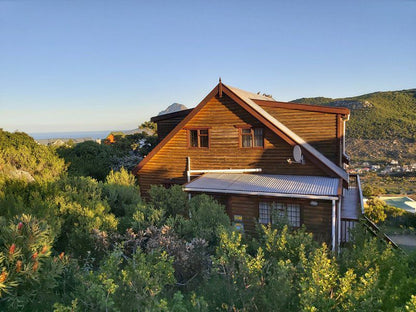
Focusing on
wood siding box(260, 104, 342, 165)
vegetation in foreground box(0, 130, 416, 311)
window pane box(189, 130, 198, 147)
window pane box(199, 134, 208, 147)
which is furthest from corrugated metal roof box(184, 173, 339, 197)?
vegetation in foreground box(0, 130, 416, 311)

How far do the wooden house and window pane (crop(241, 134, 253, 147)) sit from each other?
0.18ft

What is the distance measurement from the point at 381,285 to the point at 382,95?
88019mm

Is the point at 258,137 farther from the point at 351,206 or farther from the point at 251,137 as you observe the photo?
the point at 351,206

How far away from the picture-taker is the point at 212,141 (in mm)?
15297

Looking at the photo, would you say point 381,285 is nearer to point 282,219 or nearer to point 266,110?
point 282,219

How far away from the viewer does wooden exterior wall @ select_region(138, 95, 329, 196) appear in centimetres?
1394

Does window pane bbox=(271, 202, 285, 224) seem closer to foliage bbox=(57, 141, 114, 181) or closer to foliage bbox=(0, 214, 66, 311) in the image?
foliage bbox=(0, 214, 66, 311)

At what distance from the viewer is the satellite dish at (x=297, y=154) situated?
42.1 ft

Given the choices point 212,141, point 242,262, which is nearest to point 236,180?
point 212,141

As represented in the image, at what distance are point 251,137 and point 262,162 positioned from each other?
1.51 metres

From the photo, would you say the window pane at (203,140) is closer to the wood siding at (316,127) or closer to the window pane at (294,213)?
the wood siding at (316,127)

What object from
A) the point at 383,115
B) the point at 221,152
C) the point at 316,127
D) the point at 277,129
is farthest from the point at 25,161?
the point at 383,115

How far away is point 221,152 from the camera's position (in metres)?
15.2

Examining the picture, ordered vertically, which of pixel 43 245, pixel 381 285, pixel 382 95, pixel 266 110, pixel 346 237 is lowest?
pixel 346 237
